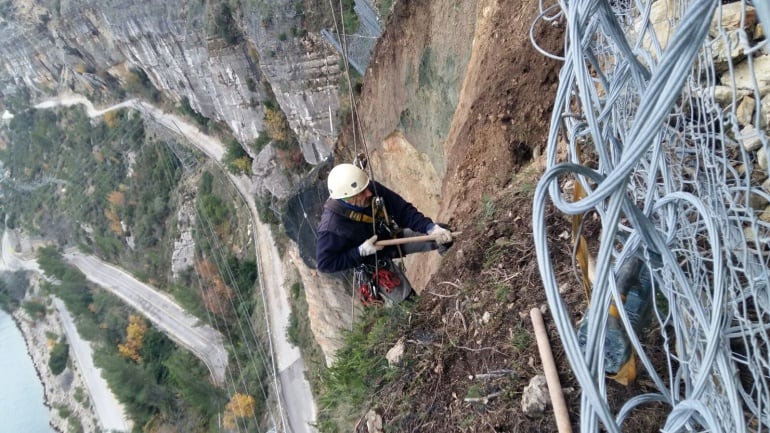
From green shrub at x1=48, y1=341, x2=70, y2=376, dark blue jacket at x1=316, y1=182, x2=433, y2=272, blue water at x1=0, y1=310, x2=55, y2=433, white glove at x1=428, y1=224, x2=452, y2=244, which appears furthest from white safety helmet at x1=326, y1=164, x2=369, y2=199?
blue water at x1=0, y1=310, x2=55, y2=433

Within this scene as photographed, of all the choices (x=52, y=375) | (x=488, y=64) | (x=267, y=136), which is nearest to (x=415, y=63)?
(x=488, y=64)

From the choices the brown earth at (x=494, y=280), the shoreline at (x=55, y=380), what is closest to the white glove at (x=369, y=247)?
the brown earth at (x=494, y=280)

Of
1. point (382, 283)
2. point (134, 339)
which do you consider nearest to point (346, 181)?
point (382, 283)

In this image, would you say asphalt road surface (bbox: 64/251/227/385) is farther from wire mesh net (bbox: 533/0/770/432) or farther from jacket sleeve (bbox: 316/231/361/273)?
wire mesh net (bbox: 533/0/770/432)

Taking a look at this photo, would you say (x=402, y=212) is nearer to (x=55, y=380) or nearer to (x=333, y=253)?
(x=333, y=253)

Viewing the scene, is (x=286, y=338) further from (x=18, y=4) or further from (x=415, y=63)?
(x=18, y=4)

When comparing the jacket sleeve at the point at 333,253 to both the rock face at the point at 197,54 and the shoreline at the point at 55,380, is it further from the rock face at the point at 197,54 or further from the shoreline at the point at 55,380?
the shoreline at the point at 55,380
